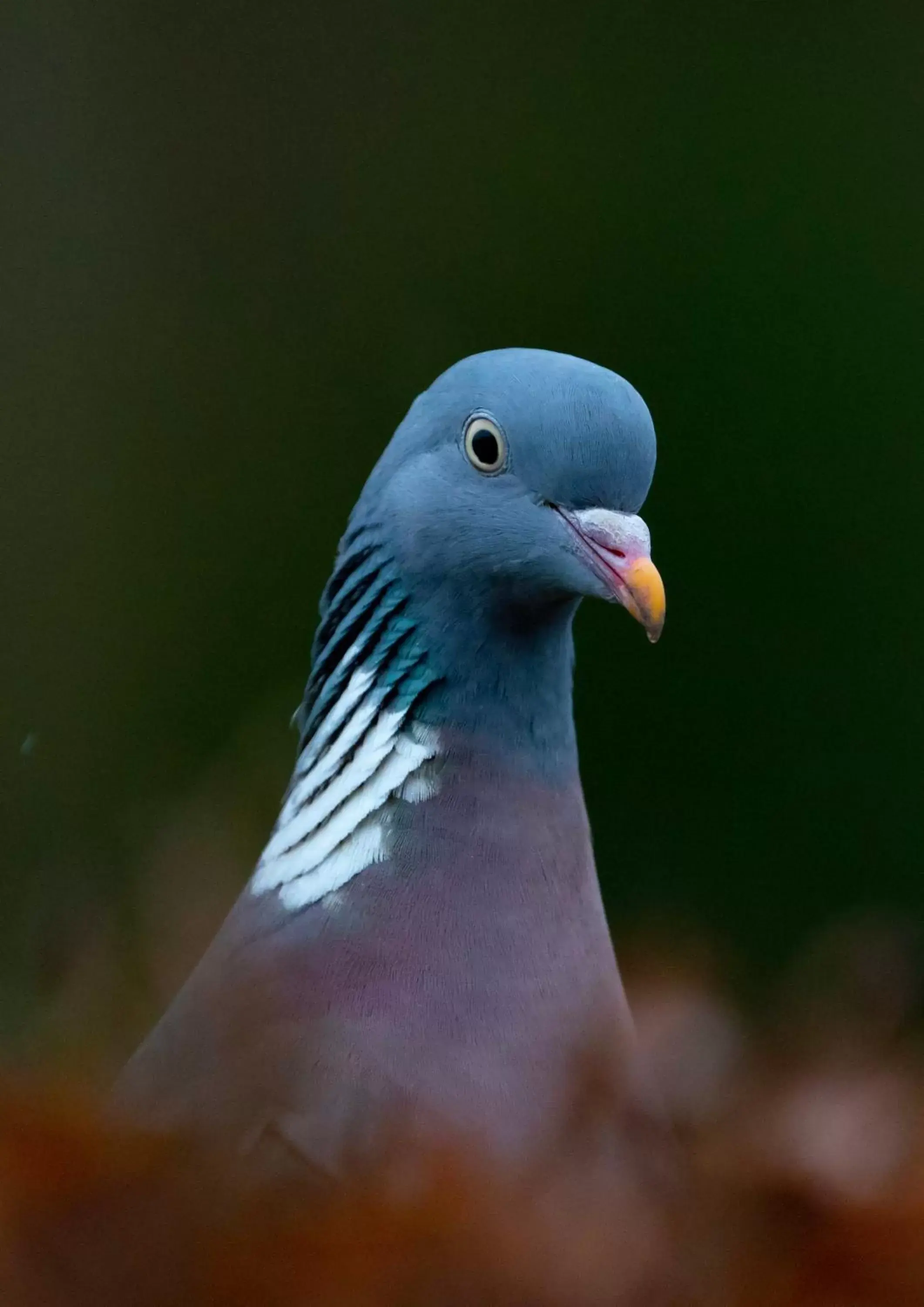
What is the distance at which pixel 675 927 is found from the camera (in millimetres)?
801

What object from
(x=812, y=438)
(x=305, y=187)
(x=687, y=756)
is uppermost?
(x=305, y=187)

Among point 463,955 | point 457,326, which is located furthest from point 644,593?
point 457,326

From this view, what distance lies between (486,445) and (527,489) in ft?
0.15

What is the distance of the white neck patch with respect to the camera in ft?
2.79

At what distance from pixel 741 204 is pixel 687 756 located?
65 cm

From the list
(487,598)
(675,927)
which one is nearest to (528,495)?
(487,598)

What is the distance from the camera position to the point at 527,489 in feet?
2.84

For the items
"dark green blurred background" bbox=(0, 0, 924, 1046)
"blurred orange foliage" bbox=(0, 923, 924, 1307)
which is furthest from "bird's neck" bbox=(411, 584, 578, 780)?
"blurred orange foliage" bbox=(0, 923, 924, 1307)

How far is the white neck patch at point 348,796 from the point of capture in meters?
0.85

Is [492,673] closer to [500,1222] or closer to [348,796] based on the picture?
[348,796]

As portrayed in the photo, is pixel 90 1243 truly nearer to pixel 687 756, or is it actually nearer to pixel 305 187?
pixel 305 187

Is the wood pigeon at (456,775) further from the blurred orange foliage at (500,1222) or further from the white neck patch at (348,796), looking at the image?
the blurred orange foliage at (500,1222)

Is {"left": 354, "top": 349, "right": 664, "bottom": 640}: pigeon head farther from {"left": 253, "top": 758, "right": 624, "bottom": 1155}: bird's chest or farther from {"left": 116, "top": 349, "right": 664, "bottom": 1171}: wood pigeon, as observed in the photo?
{"left": 253, "top": 758, "right": 624, "bottom": 1155}: bird's chest

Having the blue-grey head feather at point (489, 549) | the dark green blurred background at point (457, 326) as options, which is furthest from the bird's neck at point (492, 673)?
the dark green blurred background at point (457, 326)
